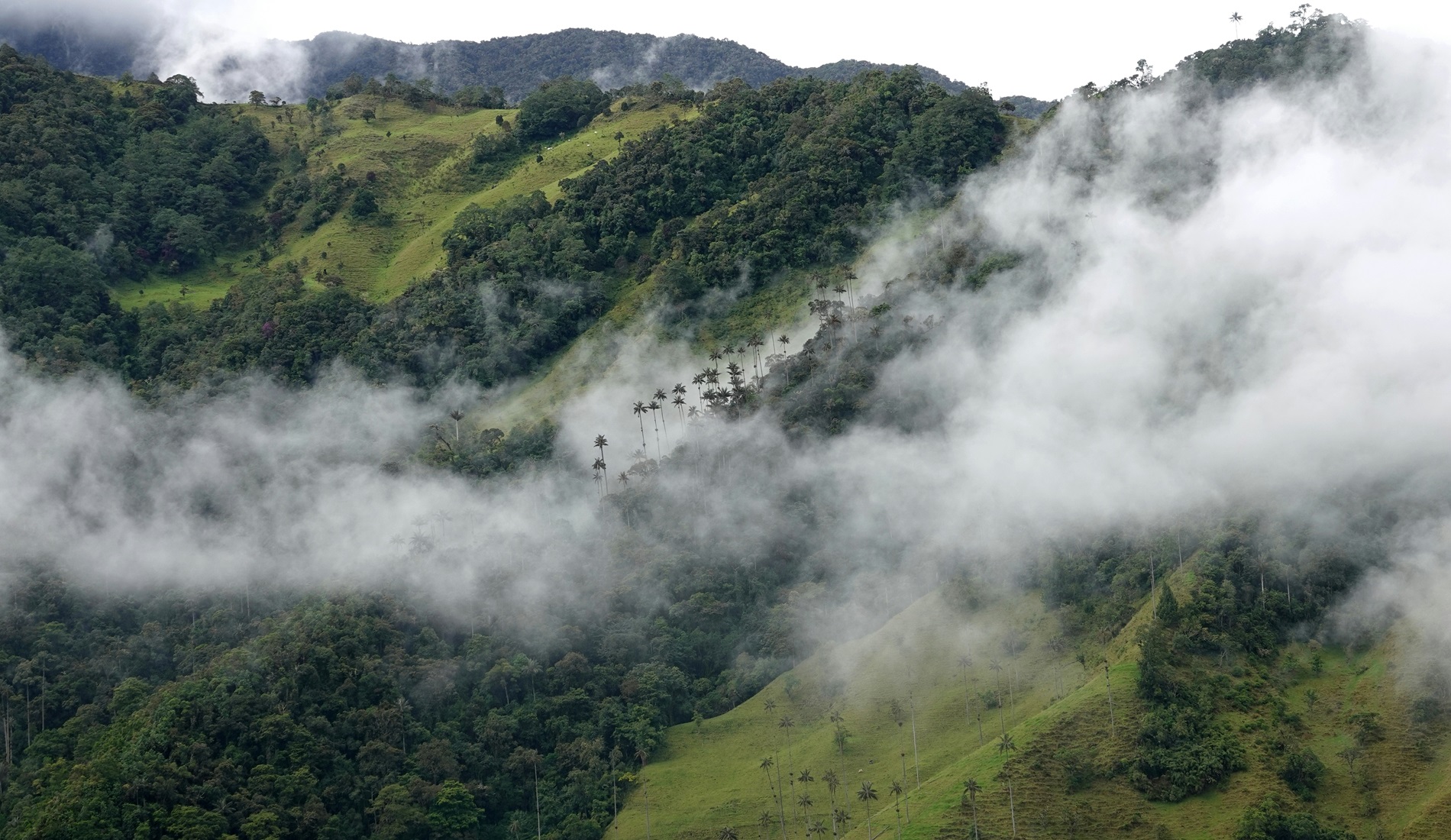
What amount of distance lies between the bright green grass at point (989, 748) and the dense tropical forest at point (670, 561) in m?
0.27

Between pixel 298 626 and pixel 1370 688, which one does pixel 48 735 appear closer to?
pixel 298 626

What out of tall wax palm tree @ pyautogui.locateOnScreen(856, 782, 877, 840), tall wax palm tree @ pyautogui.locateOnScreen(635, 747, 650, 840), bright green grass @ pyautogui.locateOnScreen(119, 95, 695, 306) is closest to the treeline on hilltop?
bright green grass @ pyautogui.locateOnScreen(119, 95, 695, 306)

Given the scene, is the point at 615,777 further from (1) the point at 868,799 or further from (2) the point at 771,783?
(1) the point at 868,799

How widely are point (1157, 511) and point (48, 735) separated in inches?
2883

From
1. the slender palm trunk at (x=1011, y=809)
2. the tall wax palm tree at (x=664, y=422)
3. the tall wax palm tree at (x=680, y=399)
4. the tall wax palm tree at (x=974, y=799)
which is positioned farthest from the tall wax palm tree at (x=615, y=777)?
the tall wax palm tree at (x=680, y=399)

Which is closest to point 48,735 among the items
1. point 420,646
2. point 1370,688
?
point 420,646

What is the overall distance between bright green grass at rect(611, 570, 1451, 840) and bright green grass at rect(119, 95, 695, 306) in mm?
62731

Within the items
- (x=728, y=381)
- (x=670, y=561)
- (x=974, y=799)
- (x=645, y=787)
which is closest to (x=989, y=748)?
(x=974, y=799)

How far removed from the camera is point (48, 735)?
9838 cm

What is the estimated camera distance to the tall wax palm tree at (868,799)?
3396 inches

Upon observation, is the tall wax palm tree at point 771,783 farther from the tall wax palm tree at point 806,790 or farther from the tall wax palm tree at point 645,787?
the tall wax palm tree at point 645,787

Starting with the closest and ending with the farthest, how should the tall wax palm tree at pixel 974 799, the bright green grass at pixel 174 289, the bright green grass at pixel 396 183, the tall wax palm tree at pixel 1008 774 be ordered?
the tall wax palm tree at pixel 974 799 → the tall wax palm tree at pixel 1008 774 → the bright green grass at pixel 174 289 → the bright green grass at pixel 396 183

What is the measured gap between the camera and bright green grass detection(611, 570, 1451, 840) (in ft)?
274

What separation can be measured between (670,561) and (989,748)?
104 ft
